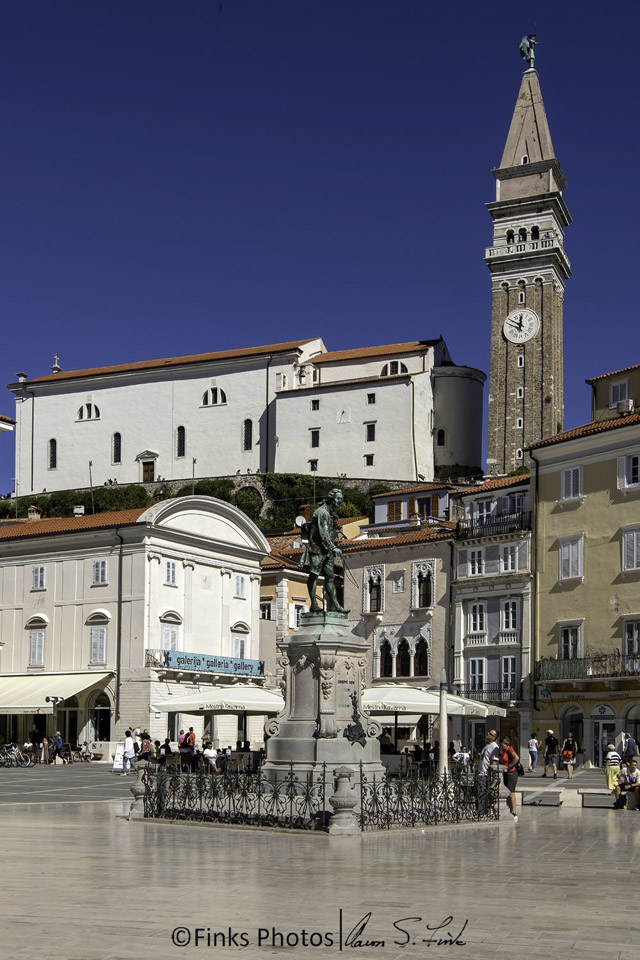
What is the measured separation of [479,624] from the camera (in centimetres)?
5259

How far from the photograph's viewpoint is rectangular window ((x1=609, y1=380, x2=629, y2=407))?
54.2 metres

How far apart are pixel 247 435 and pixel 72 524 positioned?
46.5 metres

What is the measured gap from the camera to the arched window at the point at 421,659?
54.4 meters

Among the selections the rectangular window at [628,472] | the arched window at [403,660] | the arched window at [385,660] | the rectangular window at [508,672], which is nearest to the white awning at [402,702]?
the rectangular window at [628,472]

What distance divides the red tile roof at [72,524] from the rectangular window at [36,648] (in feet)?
13.9

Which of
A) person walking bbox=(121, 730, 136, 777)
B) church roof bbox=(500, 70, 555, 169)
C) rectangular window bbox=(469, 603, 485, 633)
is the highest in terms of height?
church roof bbox=(500, 70, 555, 169)

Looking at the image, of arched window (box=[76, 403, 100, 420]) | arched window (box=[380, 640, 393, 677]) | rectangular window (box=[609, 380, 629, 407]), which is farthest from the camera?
arched window (box=[76, 403, 100, 420])

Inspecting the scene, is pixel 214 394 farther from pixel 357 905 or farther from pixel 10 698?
pixel 357 905

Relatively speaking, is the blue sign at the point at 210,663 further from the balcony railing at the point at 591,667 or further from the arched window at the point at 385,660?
the balcony railing at the point at 591,667

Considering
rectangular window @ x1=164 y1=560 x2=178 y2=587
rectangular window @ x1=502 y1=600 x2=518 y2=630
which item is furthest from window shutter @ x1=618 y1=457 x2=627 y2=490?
rectangular window @ x1=164 y1=560 x2=178 y2=587

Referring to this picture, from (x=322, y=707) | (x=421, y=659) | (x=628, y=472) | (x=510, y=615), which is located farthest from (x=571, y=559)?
(x=322, y=707)

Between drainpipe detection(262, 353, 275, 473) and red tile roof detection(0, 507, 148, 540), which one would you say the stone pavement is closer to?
red tile roof detection(0, 507, 148, 540)

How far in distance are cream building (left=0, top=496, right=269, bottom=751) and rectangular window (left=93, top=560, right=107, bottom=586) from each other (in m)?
0.04

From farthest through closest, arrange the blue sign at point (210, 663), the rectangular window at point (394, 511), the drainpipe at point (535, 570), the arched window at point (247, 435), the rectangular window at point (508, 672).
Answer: the arched window at point (247, 435), the rectangular window at point (394, 511), the blue sign at point (210, 663), the rectangular window at point (508, 672), the drainpipe at point (535, 570)
